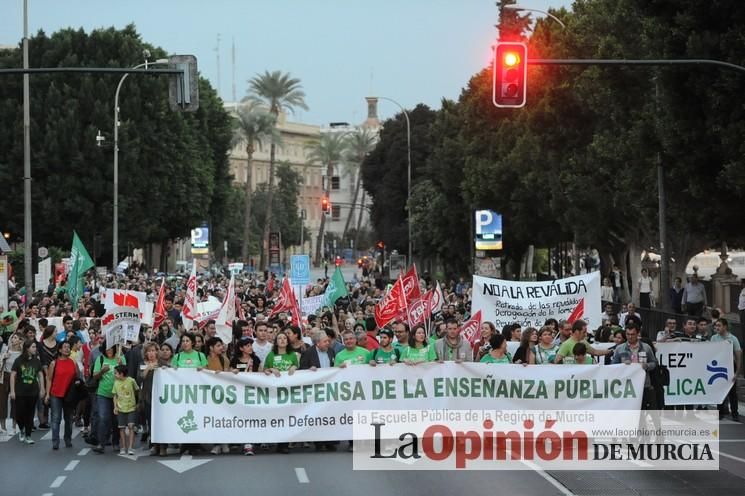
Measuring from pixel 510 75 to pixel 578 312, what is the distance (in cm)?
608

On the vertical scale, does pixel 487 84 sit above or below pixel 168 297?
above

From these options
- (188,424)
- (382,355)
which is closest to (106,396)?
(188,424)

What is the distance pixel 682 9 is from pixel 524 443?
488 inches

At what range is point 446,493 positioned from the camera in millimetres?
14289

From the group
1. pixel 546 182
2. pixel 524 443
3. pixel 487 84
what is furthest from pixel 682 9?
pixel 487 84

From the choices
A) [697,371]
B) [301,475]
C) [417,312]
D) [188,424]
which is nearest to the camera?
[301,475]

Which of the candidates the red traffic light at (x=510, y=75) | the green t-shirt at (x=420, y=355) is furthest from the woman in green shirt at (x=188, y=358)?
the red traffic light at (x=510, y=75)

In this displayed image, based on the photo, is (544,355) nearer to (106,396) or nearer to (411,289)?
(106,396)

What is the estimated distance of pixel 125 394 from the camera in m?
18.2

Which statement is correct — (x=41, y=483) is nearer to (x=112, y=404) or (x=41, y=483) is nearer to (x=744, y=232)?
(x=112, y=404)

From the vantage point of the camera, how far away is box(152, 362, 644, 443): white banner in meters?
17.5

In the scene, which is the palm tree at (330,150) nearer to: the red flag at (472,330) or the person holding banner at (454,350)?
the red flag at (472,330)

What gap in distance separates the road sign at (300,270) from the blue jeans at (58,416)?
60.1 ft

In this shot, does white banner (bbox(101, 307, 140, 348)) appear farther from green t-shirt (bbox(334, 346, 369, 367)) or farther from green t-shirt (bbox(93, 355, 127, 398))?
green t-shirt (bbox(334, 346, 369, 367))
